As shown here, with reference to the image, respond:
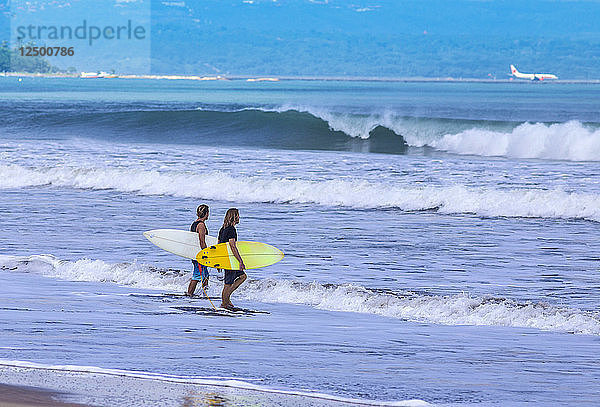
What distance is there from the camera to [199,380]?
6.78 m

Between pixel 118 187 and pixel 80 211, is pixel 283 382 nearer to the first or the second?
pixel 80 211

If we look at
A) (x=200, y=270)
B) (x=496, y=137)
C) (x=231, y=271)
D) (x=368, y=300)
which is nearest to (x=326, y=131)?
(x=496, y=137)

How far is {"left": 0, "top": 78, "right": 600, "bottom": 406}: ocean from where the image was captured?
691 centimetres

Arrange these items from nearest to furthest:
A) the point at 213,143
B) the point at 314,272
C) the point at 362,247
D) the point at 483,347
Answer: the point at 483,347, the point at 314,272, the point at 362,247, the point at 213,143

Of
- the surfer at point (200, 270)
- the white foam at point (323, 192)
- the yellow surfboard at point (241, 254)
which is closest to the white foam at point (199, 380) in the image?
the yellow surfboard at point (241, 254)

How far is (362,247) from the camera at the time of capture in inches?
566

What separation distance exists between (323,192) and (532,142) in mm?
20255

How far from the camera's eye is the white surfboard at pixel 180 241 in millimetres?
11961

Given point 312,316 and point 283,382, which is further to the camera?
point 312,316

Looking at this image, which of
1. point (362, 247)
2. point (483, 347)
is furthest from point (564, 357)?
point (362, 247)

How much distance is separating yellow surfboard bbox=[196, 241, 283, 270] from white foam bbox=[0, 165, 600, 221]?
352 inches

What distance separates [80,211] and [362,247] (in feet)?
22.4

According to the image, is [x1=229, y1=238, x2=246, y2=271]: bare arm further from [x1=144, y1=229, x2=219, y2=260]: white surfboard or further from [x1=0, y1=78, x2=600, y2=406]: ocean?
[x1=144, y1=229, x2=219, y2=260]: white surfboard

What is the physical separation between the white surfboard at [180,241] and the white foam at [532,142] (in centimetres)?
2662
